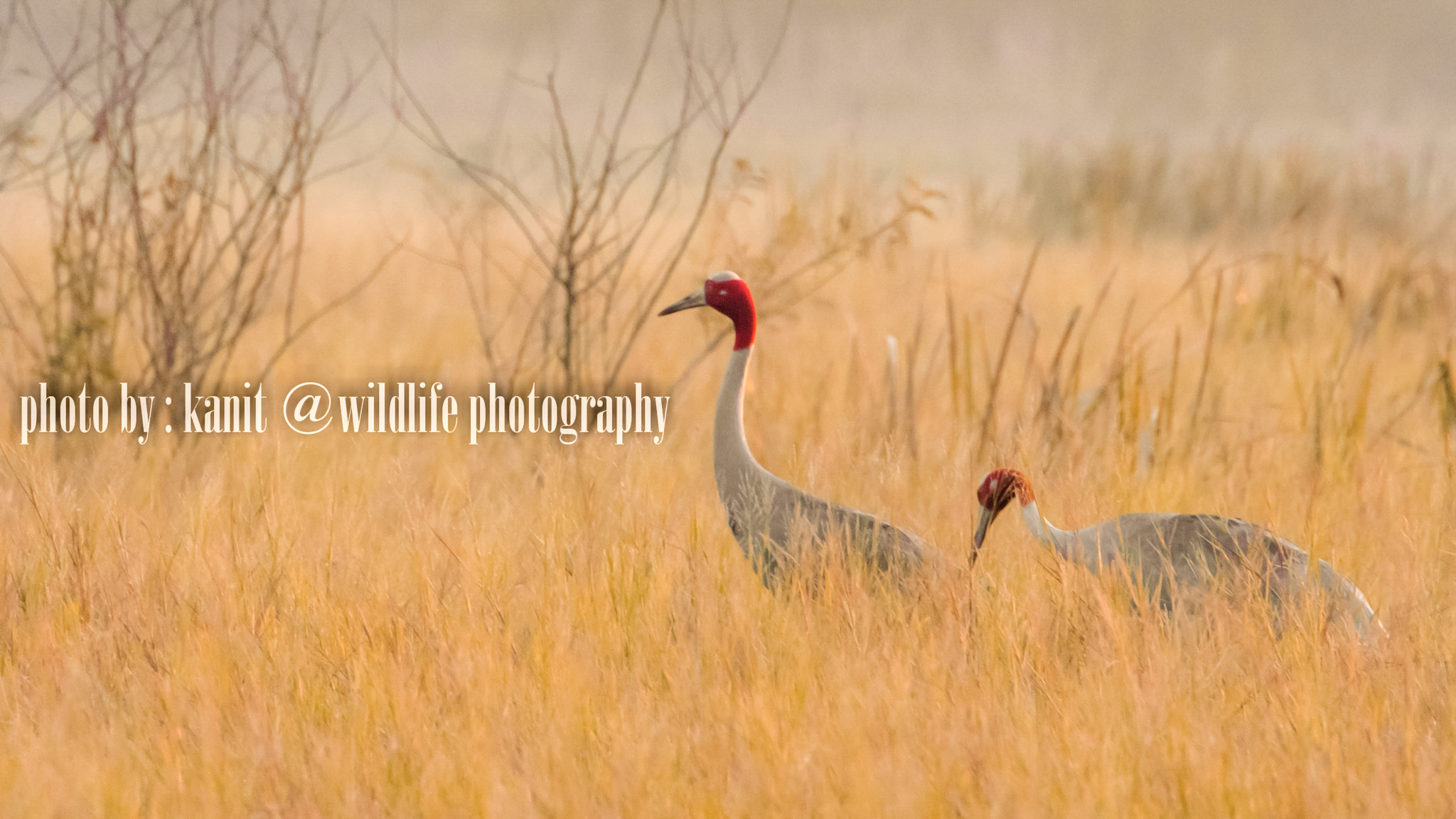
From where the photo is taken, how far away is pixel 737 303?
3326mm

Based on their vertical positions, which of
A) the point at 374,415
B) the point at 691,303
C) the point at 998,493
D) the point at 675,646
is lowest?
the point at 675,646

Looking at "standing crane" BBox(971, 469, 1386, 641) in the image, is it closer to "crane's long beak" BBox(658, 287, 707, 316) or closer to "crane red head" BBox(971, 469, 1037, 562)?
"crane red head" BBox(971, 469, 1037, 562)

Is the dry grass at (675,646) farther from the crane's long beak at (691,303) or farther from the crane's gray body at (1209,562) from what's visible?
the crane's long beak at (691,303)

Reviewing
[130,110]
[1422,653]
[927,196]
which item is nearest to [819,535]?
[1422,653]

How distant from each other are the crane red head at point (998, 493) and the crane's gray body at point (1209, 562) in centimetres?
11

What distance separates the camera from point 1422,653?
8.57ft

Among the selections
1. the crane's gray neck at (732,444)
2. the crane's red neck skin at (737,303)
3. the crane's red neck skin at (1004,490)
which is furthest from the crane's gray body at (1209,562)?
the crane's red neck skin at (737,303)

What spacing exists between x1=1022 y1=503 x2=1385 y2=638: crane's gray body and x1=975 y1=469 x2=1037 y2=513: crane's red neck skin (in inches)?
4.2

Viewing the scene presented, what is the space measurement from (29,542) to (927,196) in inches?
97.4

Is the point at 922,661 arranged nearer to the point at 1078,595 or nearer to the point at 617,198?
the point at 1078,595

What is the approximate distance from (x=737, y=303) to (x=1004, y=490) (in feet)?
2.55

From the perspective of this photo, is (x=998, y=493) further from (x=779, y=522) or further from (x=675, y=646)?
(x=675, y=646)

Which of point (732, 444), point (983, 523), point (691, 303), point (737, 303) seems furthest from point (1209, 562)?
point (691, 303)

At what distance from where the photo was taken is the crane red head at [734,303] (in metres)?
3.32
